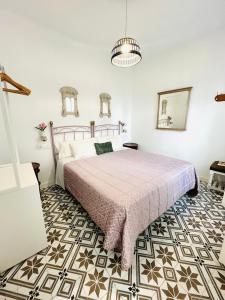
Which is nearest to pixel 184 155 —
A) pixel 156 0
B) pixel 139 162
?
pixel 139 162

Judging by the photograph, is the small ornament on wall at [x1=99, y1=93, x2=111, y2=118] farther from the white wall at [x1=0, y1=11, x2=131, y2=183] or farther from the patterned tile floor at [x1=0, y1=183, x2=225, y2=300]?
the patterned tile floor at [x1=0, y1=183, x2=225, y2=300]

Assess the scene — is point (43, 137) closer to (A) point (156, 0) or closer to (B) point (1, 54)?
(B) point (1, 54)

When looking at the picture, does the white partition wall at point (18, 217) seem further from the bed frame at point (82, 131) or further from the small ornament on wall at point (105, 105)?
the small ornament on wall at point (105, 105)

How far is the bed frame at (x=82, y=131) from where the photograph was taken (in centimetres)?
281

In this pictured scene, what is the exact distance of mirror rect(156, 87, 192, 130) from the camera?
3070 mm

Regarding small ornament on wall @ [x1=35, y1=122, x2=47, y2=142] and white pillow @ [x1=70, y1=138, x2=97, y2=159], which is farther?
white pillow @ [x1=70, y1=138, x2=97, y2=159]

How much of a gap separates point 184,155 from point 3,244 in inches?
136

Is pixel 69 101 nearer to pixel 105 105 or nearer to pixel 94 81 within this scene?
pixel 94 81

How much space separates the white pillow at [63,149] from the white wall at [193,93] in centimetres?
232

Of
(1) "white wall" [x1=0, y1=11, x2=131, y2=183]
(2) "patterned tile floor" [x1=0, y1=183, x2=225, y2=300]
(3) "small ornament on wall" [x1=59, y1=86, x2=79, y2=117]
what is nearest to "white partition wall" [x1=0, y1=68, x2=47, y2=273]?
(2) "patterned tile floor" [x1=0, y1=183, x2=225, y2=300]

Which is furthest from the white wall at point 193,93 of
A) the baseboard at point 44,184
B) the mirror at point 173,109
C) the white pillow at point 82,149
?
the baseboard at point 44,184

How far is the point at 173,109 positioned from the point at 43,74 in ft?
9.44

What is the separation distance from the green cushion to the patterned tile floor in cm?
138

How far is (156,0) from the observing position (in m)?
1.86
